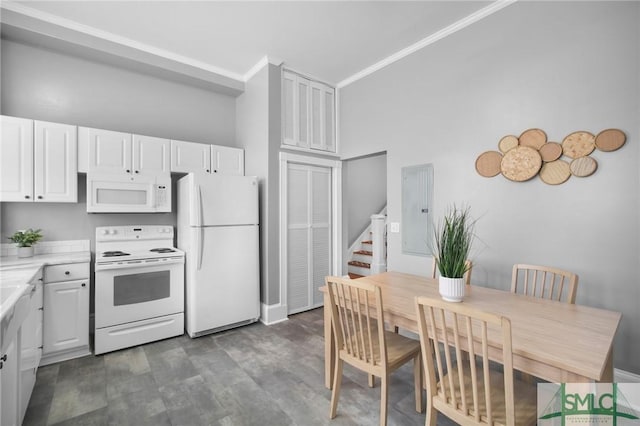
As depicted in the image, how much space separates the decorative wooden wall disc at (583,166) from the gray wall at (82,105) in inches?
156

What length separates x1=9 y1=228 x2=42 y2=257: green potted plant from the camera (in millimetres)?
2615

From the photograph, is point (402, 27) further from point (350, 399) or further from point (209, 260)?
point (350, 399)

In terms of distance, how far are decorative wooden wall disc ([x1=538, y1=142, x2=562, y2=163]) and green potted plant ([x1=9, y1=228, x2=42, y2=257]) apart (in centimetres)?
443

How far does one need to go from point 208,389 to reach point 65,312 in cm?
148

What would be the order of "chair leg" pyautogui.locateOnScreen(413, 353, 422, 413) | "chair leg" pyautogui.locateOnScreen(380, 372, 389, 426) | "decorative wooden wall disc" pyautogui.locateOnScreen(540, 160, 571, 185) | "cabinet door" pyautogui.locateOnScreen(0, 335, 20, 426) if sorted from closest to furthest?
"cabinet door" pyautogui.locateOnScreen(0, 335, 20, 426)
"chair leg" pyautogui.locateOnScreen(380, 372, 389, 426)
"chair leg" pyautogui.locateOnScreen(413, 353, 422, 413)
"decorative wooden wall disc" pyautogui.locateOnScreen(540, 160, 571, 185)

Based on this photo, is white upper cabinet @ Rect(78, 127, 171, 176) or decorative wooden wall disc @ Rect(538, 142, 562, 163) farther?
white upper cabinet @ Rect(78, 127, 171, 176)

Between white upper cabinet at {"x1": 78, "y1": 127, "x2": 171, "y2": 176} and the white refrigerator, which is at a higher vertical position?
white upper cabinet at {"x1": 78, "y1": 127, "x2": 171, "y2": 176}

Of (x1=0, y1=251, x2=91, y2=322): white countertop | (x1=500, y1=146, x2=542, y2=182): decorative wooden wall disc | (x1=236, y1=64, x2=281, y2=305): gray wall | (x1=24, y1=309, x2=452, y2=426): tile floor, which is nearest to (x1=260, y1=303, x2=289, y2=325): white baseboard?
(x1=236, y1=64, x2=281, y2=305): gray wall

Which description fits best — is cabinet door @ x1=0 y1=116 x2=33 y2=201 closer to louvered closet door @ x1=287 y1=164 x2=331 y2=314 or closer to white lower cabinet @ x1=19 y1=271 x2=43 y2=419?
white lower cabinet @ x1=19 y1=271 x2=43 y2=419

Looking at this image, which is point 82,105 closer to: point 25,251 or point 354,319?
point 25,251

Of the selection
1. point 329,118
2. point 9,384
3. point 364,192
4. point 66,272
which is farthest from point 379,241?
point 9,384

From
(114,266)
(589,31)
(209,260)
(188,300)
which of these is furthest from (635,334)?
(114,266)

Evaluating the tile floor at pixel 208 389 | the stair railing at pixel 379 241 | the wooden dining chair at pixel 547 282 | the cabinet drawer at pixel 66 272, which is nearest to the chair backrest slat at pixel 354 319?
the tile floor at pixel 208 389

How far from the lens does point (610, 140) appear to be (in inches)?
80.4
